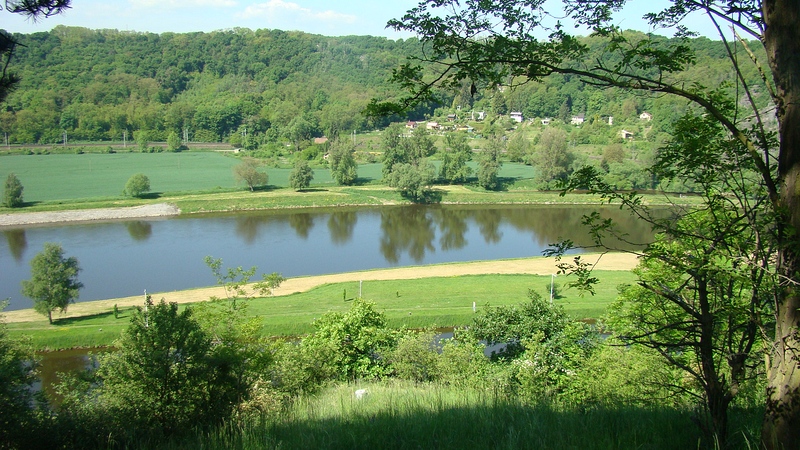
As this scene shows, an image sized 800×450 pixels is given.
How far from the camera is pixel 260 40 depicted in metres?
112

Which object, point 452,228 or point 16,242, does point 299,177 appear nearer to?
point 452,228

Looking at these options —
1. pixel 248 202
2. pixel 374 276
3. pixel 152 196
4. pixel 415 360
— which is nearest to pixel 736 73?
pixel 415 360

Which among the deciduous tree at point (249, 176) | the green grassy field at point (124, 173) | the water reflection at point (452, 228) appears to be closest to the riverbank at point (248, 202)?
the deciduous tree at point (249, 176)

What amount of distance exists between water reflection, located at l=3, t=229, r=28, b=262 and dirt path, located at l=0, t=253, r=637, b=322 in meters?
9.58

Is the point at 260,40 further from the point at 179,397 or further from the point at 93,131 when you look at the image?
the point at 179,397

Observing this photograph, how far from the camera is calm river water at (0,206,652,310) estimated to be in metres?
24.5

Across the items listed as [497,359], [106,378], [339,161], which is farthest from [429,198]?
[106,378]

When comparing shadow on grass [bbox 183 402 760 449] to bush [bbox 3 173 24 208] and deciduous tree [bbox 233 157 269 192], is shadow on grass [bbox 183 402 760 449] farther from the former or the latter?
deciduous tree [bbox 233 157 269 192]

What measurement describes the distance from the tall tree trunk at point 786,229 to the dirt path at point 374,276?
57.0ft

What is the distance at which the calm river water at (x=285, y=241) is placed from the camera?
80.3 feet

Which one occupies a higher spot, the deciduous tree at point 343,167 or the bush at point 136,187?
the deciduous tree at point 343,167

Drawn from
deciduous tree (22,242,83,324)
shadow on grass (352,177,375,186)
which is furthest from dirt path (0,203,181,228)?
deciduous tree (22,242,83,324)

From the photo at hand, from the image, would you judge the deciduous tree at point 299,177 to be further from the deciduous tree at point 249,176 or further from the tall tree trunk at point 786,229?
the tall tree trunk at point 786,229

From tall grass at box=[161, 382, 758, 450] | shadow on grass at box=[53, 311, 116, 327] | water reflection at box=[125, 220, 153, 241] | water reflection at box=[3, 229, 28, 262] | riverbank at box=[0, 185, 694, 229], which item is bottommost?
shadow on grass at box=[53, 311, 116, 327]
